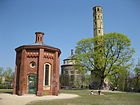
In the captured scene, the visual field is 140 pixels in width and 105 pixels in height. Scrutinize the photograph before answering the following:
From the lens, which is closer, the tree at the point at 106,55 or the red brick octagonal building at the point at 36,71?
the red brick octagonal building at the point at 36,71

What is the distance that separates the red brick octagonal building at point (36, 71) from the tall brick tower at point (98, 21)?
3879cm

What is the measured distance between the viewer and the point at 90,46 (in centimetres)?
3344

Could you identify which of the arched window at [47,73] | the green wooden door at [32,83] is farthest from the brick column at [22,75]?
the arched window at [47,73]

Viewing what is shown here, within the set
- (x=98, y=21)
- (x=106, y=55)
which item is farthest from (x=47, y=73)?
(x=98, y=21)

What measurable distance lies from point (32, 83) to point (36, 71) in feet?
5.70

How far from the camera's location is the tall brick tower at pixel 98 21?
193 feet

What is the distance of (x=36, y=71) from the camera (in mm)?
21250

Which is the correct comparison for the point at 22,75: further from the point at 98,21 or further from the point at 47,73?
the point at 98,21

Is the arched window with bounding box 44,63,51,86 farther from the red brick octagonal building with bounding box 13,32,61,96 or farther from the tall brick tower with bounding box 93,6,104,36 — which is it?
the tall brick tower with bounding box 93,6,104,36

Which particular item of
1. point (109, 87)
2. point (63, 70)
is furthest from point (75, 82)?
point (109, 87)

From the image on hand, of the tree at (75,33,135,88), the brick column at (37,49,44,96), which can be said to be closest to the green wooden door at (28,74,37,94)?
the brick column at (37,49,44,96)

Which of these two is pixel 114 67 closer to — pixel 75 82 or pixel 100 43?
pixel 100 43

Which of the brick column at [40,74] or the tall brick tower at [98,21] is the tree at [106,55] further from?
the tall brick tower at [98,21]

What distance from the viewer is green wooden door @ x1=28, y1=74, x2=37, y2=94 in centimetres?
2086
